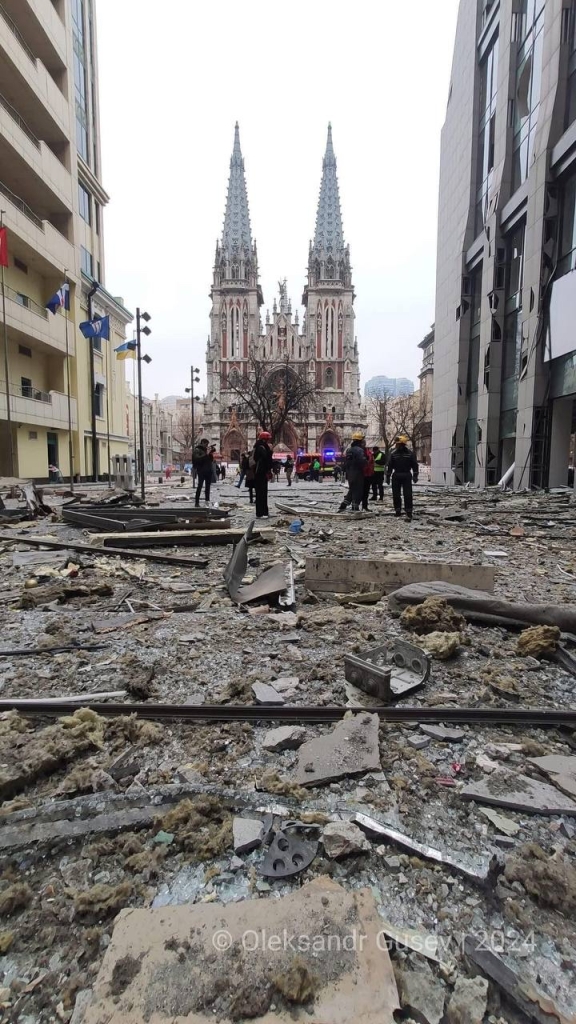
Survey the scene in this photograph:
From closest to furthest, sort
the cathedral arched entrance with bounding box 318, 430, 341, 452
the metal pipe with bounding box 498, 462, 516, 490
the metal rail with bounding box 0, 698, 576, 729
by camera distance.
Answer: the metal rail with bounding box 0, 698, 576, 729, the metal pipe with bounding box 498, 462, 516, 490, the cathedral arched entrance with bounding box 318, 430, 341, 452

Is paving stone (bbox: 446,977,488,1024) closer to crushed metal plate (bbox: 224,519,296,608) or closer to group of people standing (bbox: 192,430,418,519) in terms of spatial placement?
crushed metal plate (bbox: 224,519,296,608)

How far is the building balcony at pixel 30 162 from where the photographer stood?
21.7 meters

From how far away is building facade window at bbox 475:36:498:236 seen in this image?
974 inches

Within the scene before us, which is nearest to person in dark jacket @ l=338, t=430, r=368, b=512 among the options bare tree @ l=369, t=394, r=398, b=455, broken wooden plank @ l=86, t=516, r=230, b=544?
broken wooden plank @ l=86, t=516, r=230, b=544

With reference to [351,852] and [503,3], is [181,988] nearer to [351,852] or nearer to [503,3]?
[351,852]

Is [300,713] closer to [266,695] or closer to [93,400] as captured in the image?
[266,695]

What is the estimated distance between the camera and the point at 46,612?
4.54 m

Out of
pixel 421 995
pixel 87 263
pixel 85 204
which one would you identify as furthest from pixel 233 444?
pixel 421 995

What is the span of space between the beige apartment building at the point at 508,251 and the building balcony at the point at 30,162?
76.9 feet

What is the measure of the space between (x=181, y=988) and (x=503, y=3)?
117ft

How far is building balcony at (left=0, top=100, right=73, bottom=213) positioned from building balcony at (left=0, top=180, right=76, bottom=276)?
3.51 ft

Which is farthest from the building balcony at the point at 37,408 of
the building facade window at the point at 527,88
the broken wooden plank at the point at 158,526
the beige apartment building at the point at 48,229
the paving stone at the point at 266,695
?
the building facade window at the point at 527,88

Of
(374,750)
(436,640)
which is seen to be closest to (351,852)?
(374,750)

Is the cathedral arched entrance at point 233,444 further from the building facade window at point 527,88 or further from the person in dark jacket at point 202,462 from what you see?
the person in dark jacket at point 202,462
